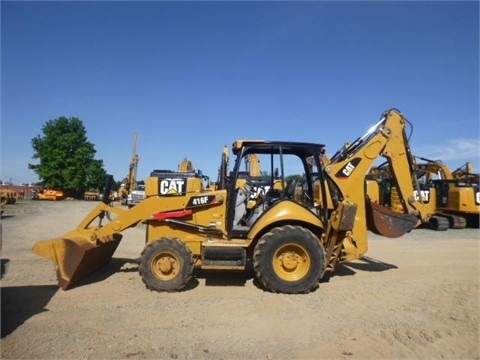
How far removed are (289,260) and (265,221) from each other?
0.79 m

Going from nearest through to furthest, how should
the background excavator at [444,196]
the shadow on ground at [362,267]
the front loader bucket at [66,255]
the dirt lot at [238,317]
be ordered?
the dirt lot at [238,317] → the front loader bucket at [66,255] → the shadow on ground at [362,267] → the background excavator at [444,196]

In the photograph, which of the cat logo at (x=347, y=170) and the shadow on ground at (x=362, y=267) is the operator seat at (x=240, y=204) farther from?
the shadow on ground at (x=362, y=267)

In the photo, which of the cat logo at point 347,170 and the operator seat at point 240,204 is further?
the cat logo at point 347,170

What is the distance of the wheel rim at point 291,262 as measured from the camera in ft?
23.6

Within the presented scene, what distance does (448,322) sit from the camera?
5.58 m

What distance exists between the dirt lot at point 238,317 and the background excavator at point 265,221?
1.33ft

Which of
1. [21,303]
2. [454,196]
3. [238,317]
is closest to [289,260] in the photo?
[238,317]

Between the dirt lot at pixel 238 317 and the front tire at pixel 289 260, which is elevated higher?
the front tire at pixel 289 260

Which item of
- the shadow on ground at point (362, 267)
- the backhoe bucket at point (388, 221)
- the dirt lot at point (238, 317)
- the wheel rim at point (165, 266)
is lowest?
the dirt lot at point (238, 317)

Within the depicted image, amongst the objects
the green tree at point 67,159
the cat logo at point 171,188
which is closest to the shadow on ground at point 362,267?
the cat logo at point 171,188

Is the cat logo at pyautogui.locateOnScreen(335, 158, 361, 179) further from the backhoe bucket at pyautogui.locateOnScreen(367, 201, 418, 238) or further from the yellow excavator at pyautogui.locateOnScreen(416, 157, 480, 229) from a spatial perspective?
the yellow excavator at pyautogui.locateOnScreen(416, 157, 480, 229)

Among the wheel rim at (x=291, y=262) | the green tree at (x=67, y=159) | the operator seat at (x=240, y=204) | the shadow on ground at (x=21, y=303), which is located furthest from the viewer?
the green tree at (x=67, y=159)

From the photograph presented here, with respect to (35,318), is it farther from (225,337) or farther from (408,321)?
(408,321)

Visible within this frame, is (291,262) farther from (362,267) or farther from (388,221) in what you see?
(362,267)
